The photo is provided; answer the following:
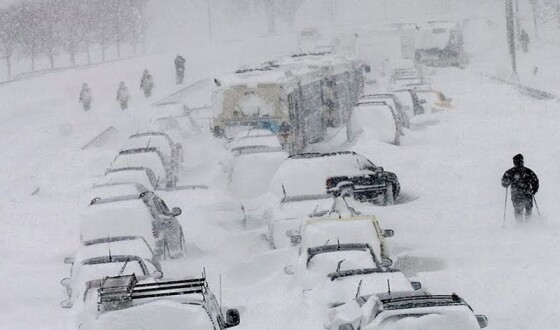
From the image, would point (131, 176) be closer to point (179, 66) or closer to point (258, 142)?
point (258, 142)

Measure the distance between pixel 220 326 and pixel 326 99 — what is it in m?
22.1

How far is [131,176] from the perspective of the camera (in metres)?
18.4

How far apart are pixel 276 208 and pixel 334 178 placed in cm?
233

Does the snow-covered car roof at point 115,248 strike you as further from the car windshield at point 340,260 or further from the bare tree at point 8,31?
the bare tree at point 8,31

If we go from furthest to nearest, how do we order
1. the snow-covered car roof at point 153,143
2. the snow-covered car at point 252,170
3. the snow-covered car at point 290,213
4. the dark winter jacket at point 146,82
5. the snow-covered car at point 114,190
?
the dark winter jacket at point 146,82, the snow-covered car roof at point 153,143, the snow-covered car at point 252,170, the snow-covered car at point 114,190, the snow-covered car at point 290,213

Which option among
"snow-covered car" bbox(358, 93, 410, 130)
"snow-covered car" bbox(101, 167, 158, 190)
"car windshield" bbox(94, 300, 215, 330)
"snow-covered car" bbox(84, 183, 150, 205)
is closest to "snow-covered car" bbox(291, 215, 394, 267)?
"car windshield" bbox(94, 300, 215, 330)

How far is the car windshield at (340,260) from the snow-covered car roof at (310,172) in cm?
540

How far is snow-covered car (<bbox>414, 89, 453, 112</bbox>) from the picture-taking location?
31500 millimetres

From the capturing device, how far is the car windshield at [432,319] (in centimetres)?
733

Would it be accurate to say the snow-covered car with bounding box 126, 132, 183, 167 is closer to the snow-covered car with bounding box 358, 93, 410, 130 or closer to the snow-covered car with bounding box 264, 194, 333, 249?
the snow-covered car with bounding box 358, 93, 410, 130

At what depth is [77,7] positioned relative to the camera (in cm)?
7825

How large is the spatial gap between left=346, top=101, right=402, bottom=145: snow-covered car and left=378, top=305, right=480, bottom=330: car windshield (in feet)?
53.1

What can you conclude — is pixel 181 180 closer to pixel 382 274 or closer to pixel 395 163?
pixel 395 163

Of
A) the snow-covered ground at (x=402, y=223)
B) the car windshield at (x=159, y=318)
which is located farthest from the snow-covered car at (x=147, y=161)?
the car windshield at (x=159, y=318)
